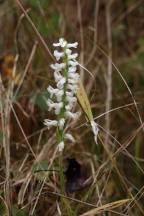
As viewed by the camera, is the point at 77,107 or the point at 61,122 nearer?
the point at 61,122

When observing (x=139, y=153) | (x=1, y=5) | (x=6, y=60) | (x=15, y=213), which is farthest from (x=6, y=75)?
(x=15, y=213)

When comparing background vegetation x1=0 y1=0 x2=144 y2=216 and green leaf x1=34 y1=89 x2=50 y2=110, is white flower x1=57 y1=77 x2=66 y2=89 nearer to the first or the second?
background vegetation x1=0 y1=0 x2=144 y2=216

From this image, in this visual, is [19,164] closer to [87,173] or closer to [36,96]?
[87,173]

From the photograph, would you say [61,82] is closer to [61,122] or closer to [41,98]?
[61,122]

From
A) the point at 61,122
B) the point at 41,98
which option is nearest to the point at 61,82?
the point at 61,122

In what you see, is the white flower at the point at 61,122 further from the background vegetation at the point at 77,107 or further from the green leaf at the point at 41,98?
the green leaf at the point at 41,98

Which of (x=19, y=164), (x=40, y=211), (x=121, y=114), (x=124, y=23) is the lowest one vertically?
(x=40, y=211)

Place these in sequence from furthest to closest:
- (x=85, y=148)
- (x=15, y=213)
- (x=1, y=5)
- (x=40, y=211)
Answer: (x=1, y=5)
(x=85, y=148)
(x=40, y=211)
(x=15, y=213)

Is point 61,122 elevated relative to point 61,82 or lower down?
lower down

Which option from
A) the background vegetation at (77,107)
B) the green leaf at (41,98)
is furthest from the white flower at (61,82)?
the green leaf at (41,98)
